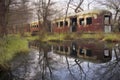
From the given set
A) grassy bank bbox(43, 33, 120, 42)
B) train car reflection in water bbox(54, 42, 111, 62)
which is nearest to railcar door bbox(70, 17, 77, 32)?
grassy bank bbox(43, 33, 120, 42)

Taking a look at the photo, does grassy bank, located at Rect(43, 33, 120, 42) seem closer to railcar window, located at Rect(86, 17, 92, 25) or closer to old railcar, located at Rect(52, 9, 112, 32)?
old railcar, located at Rect(52, 9, 112, 32)

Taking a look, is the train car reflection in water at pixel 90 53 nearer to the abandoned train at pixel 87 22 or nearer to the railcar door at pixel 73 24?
the abandoned train at pixel 87 22

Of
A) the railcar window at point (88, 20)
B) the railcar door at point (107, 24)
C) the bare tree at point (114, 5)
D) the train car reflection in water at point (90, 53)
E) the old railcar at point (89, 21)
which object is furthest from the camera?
the bare tree at point (114, 5)

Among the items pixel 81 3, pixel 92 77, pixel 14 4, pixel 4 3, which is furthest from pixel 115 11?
pixel 92 77

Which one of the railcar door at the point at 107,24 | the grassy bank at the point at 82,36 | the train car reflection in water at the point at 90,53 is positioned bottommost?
the train car reflection in water at the point at 90,53

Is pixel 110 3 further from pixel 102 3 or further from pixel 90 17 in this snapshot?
pixel 90 17

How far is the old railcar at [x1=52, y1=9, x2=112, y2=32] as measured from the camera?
26.8 metres

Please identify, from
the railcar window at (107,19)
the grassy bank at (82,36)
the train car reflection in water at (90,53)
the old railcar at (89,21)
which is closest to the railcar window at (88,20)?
the old railcar at (89,21)

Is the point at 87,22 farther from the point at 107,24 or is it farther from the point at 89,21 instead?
the point at 107,24

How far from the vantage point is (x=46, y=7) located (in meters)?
33.1

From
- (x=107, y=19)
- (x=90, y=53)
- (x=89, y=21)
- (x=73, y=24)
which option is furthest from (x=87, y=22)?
(x=90, y=53)

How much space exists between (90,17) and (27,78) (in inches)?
828

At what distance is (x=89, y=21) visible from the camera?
28.3 metres

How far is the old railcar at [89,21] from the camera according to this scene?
26.8 metres
